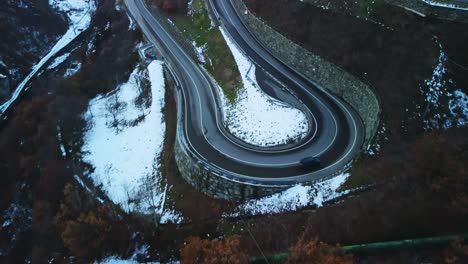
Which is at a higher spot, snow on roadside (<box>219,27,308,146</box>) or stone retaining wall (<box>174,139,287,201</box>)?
snow on roadside (<box>219,27,308,146</box>)

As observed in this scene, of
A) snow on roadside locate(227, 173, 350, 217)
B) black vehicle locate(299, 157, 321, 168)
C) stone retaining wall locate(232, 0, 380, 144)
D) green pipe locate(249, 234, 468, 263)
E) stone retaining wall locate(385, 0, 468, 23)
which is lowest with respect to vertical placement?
snow on roadside locate(227, 173, 350, 217)

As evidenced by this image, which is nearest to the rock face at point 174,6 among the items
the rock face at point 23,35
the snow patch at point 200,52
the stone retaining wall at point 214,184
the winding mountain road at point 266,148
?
the snow patch at point 200,52

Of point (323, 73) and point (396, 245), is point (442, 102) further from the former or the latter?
point (396, 245)

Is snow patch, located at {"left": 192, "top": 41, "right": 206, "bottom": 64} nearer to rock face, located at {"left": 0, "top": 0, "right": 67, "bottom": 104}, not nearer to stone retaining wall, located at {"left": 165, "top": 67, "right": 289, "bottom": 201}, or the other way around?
stone retaining wall, located at {"left": 165, "top": 67, "right": 289, "bottom": 201}

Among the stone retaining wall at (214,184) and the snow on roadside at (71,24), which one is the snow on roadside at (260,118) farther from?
the snow on roadside at (71,24)

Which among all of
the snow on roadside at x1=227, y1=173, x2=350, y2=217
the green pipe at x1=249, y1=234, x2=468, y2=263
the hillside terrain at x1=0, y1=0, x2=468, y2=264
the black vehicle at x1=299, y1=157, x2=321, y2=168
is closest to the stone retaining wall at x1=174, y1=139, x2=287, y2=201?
the hillside terrain at x1=0, y1=0, x2=468, y2=264

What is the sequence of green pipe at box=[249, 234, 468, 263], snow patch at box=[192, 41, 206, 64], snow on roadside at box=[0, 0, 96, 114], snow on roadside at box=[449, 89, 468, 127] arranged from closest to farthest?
green pipe at box=[249, 234, 468, 263]
snow on roadside at box=[449, 89, 468, 127]
snow patch at box=[192, 41, 206, 64]
snow on roadside at box=[0, 0, 96, 114]
